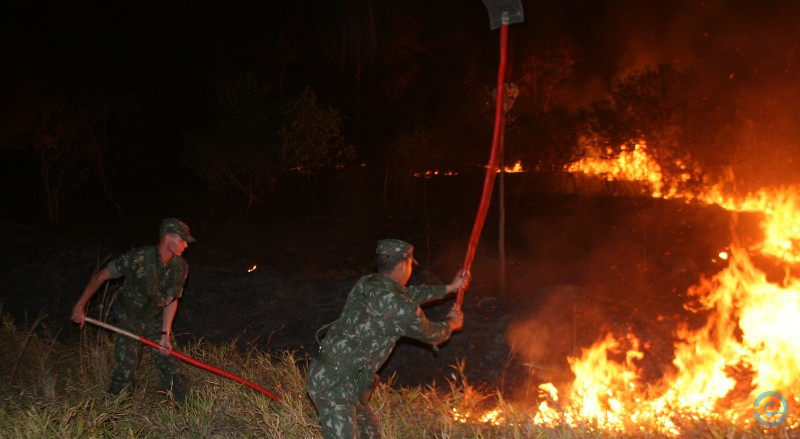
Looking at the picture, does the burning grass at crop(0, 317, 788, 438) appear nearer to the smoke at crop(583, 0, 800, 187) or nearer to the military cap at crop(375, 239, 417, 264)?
the military cap at crop(375, 239, 417, 264)

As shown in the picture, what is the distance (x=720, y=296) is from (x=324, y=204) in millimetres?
9032

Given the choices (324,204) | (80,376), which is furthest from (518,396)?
(324,204)

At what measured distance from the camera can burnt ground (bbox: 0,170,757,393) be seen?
30.8ft

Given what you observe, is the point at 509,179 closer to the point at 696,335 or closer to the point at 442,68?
the point at 442,68

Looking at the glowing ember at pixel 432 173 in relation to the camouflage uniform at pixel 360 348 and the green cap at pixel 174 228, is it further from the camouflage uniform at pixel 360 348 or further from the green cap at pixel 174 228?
the camouflage uniform at pixel 360 348

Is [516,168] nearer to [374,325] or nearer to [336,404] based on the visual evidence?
[374,325]

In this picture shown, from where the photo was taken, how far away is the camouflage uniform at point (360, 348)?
382cm

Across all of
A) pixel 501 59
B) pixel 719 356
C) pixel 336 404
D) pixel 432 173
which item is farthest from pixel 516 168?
pixel 336 404

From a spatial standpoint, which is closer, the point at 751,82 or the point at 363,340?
the point at 363,340

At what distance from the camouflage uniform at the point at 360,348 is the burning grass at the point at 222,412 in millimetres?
813

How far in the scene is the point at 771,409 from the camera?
5.34 metres

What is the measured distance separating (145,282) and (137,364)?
74 cm

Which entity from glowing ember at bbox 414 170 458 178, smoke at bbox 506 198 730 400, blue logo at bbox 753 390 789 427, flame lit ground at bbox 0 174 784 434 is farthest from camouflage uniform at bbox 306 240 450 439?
glowing ember at bbox 414 170 458 178

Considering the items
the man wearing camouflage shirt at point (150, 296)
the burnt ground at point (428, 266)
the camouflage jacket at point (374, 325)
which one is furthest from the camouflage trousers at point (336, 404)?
the burnt ground at point (428, 266)
